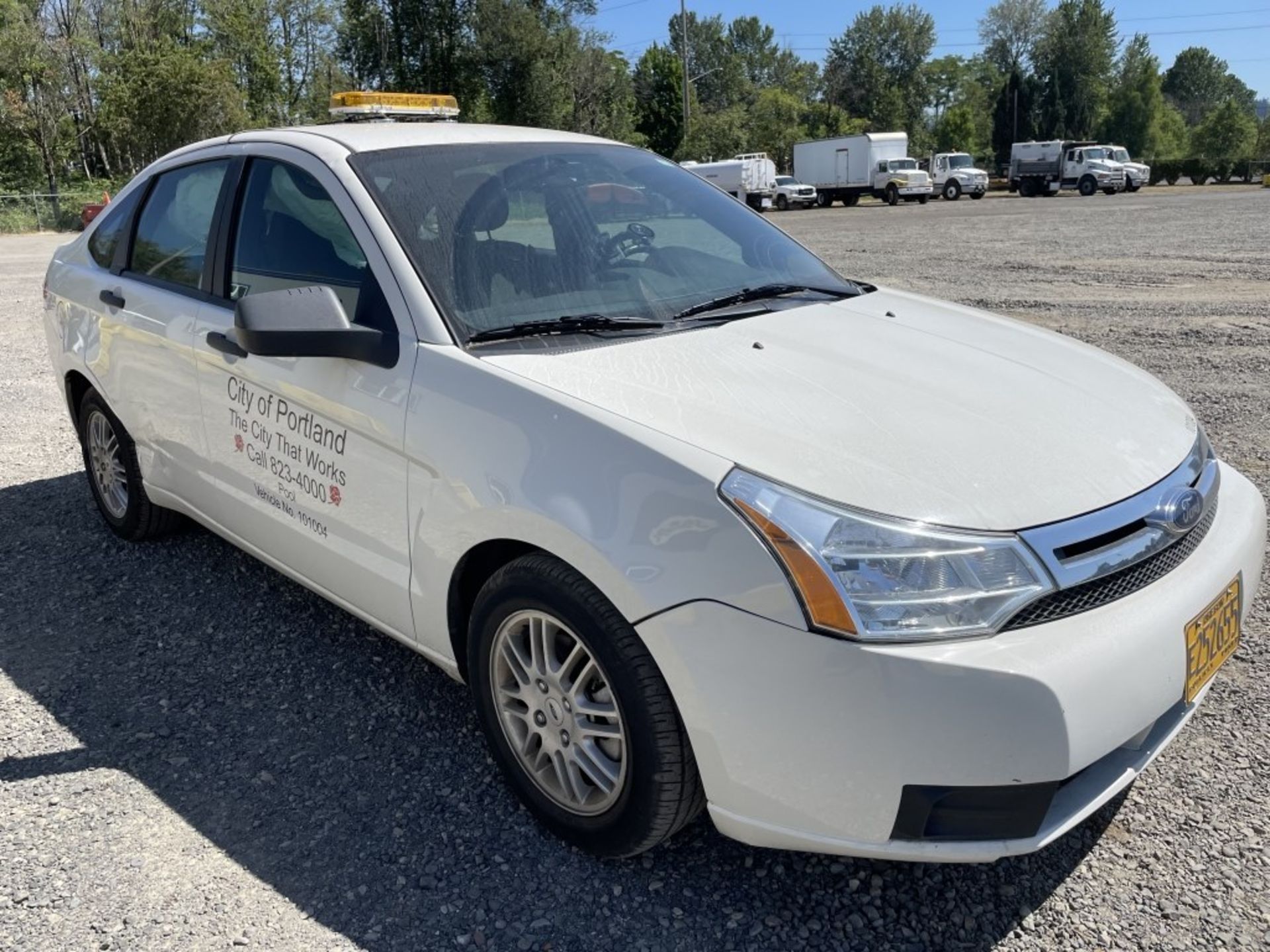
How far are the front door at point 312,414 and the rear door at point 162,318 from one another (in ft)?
0.51

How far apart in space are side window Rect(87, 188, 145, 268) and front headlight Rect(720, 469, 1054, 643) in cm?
334

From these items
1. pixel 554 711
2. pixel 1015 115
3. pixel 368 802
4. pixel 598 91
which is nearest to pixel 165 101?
pixel 598 91

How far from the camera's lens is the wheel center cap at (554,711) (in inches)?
96.7

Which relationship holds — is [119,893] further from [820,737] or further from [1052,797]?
[1052,797]

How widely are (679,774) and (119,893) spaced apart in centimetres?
137

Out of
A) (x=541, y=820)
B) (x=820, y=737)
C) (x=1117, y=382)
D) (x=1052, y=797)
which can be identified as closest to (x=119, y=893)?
(x=541, y=820)

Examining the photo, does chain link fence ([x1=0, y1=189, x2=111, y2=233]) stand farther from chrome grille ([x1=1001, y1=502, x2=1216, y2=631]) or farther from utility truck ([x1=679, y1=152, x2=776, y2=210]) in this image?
chrome grille ([x1=1001, y1=502, x2=1216, y2=631])

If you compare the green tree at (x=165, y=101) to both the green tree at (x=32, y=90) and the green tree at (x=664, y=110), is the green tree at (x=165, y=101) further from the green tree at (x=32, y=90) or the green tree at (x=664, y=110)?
the green tree at (x=664, y=110)

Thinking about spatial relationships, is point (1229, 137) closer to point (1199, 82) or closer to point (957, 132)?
point (957, 132)

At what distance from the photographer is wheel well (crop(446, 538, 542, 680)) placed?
8.15 feet

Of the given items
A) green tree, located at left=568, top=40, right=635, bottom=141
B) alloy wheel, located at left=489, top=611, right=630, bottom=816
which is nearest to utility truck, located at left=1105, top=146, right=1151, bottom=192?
green tree, located at left=568, top=40, right=635, bottom=141

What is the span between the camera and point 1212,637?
7.63 ft

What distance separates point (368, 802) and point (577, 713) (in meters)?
0.75

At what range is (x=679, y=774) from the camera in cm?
221
